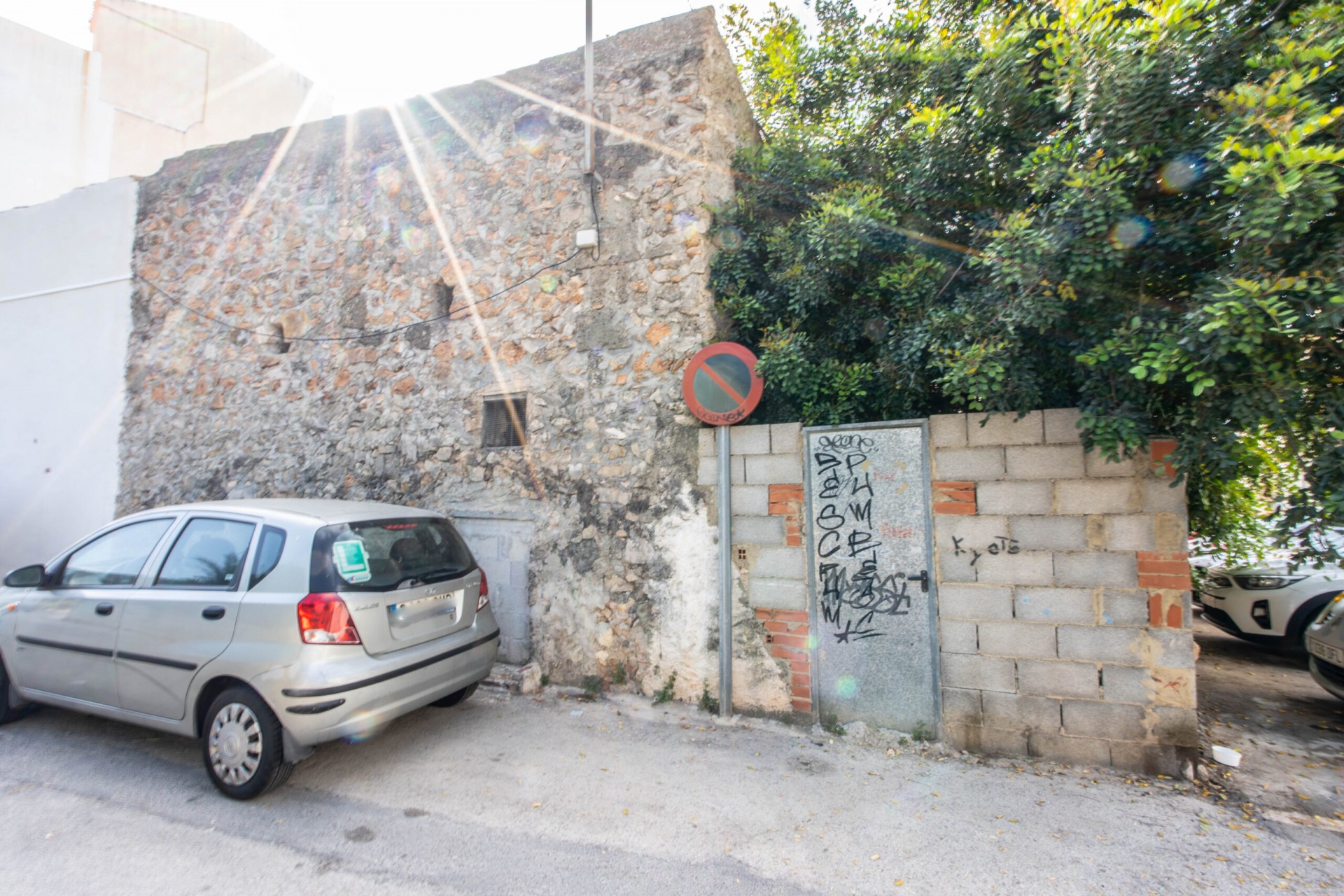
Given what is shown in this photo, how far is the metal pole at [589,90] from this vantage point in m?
5.53

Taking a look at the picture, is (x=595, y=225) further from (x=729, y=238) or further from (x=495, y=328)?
(x=495, y=328)

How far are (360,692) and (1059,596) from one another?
12.9 feet

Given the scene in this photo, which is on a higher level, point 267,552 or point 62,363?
point 62,363

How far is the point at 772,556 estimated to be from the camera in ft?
15.4

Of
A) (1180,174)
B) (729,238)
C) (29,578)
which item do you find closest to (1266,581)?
(1180,174)

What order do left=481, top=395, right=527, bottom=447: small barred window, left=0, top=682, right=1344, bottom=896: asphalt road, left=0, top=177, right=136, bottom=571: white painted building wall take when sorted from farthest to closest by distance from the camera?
left=0, top=177, right=136, bottom=571: white painted building wall
left=481, top=395, right=527, bottom=447: small barred window
left=0, top=682, right=1344, bottom=896: asphalt road

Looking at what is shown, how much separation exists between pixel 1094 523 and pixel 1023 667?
3.11ft

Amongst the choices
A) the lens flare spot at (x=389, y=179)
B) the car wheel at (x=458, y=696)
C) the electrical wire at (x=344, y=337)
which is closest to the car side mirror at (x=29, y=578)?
the car wheel at (x=458, y=696)

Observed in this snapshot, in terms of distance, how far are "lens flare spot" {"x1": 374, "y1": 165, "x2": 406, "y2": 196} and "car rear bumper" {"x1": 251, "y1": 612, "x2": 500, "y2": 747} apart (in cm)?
472

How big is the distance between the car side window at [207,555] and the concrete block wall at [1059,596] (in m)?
4.14

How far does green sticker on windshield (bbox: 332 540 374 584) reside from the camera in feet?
11.9

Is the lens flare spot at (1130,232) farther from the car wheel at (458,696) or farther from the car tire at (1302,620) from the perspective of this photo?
the car tire at (1302,620)

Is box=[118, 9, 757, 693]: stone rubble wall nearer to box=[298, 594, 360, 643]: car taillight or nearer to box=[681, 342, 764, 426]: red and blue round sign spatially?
box=[681, 342, 764, 426]: red and blue round sign

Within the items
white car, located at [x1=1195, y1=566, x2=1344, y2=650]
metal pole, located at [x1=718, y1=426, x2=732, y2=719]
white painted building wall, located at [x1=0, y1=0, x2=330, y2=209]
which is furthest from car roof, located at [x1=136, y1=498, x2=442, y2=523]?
white painted building wall, located at [x1=0, y1=0, x2=330, y2=209]
